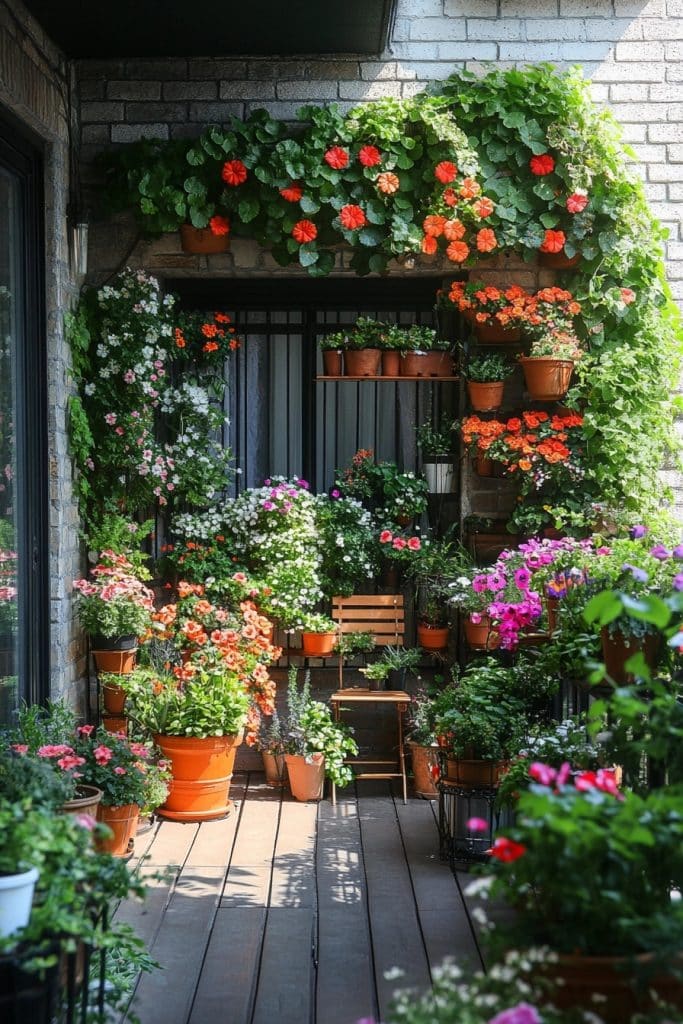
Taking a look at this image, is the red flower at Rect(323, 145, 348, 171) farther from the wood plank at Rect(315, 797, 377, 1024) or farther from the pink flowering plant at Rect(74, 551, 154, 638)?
the wood plank at Rect(315, 797, 377, 1024)

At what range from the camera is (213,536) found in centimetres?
613

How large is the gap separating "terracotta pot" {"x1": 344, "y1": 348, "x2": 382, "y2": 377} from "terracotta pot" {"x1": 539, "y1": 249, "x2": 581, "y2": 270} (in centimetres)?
94

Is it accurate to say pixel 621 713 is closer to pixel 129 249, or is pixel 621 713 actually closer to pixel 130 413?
pixel 130 413

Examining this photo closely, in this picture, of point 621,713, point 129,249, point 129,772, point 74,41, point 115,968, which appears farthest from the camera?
point 129,249

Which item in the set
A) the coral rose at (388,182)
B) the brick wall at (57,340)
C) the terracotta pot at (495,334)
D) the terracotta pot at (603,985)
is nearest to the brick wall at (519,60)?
the brick wall at (57,340)

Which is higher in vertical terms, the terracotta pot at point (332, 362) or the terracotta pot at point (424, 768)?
the terracotta pot at point (332, 362)

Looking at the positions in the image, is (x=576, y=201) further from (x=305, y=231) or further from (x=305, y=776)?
(x=305, y=776)

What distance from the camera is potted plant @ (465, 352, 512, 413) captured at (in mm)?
5883

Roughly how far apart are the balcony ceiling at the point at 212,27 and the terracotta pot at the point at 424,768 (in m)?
3.38

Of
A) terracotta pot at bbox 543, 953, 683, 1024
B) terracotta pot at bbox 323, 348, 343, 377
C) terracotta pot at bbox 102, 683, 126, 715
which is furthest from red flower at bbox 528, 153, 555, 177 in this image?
terracotta pot at bbox 543, 953, 683, 1024

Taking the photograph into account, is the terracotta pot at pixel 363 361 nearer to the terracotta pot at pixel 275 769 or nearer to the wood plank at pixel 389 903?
the terracotta pot at pixel 275 769

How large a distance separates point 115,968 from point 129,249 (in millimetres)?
3607

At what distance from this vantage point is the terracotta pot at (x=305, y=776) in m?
5.69

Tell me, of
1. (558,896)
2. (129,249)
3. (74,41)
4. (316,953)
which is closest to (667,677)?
(316,953)
